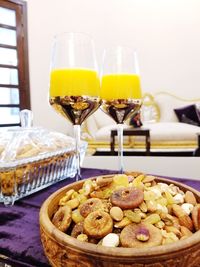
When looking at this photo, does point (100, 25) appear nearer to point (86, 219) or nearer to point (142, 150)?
point (142, 150)

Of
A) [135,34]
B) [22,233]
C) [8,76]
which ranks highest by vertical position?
[135,34]

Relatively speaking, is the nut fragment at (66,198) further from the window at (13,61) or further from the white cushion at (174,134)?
the window at (13,61)

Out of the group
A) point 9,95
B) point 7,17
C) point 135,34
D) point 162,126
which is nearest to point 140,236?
point 162,126

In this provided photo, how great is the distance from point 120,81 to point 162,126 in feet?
7.29

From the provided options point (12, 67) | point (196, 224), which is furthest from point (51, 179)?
point (12, 67)

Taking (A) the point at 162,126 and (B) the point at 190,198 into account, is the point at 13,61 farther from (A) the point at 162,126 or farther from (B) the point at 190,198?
(B) the point at 190,198

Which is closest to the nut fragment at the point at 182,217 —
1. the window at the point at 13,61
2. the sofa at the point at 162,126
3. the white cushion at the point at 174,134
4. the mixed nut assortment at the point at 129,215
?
the mixed nut assortment at the point at 129,215

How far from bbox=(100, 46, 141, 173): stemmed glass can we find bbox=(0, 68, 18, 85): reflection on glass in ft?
8.41

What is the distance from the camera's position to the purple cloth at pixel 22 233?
1.07 feet

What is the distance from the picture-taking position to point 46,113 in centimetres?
322

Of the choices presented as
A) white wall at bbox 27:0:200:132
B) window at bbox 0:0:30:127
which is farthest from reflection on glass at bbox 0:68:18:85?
white wall at bbox 27:0:200:132

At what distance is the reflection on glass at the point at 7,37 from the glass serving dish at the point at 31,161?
2.50 metres

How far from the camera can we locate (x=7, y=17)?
285cm

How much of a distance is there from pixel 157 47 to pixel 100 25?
29.4 inches
